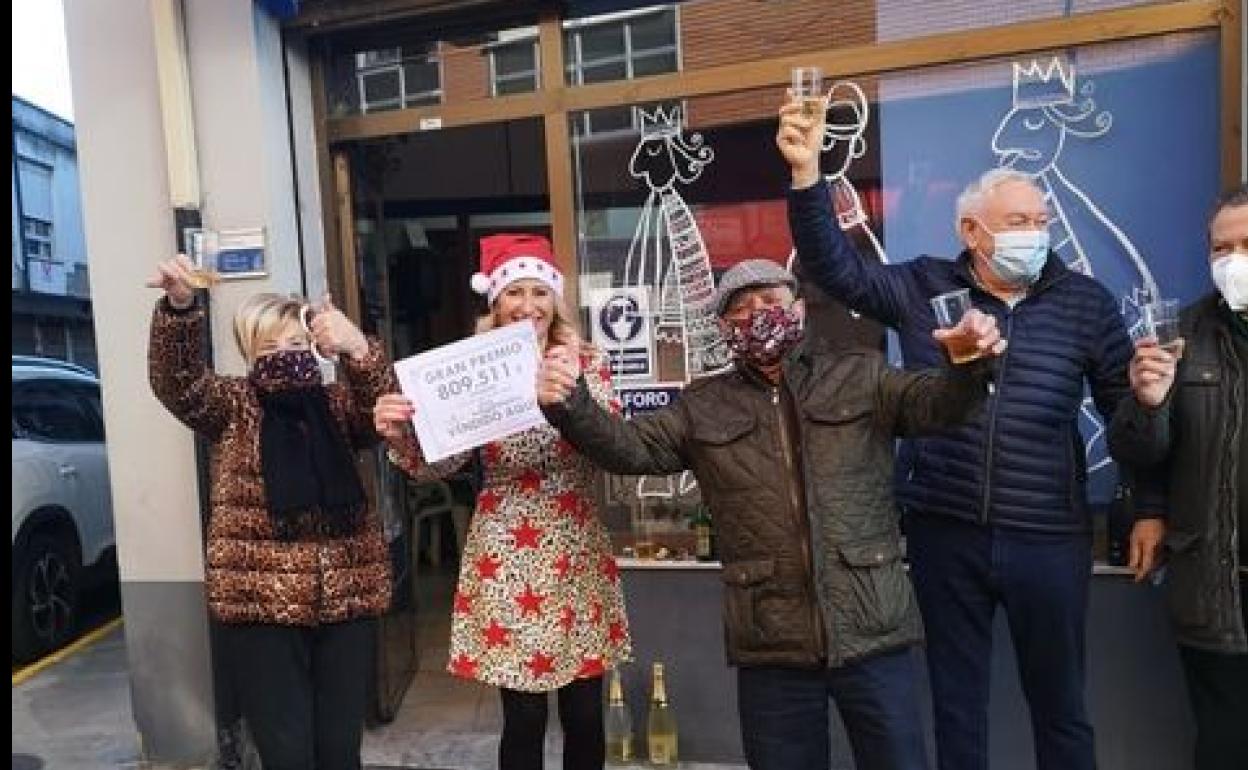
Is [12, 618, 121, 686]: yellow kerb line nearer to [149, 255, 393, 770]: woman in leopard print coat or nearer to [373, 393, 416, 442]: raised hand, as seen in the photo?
[149, 255, 393, 770]: woman in leopard print coat

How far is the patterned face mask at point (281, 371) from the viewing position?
2602 mm

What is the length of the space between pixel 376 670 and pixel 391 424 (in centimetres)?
211

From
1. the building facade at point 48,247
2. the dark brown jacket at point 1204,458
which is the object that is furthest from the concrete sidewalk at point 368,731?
the building facade at point 48,247

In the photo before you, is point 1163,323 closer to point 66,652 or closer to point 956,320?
point 956,320

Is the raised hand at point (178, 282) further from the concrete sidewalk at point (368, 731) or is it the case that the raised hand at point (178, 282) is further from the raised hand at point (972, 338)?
the concrete sidewalk at point (368, 731)

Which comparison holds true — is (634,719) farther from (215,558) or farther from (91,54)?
(91,54)

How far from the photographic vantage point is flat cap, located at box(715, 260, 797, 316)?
7.57ft

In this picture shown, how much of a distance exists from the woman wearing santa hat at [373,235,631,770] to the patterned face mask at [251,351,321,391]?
29 centimetres

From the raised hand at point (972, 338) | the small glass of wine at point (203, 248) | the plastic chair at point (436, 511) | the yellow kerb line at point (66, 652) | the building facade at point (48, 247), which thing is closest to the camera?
the raised hand at point (972, 338)

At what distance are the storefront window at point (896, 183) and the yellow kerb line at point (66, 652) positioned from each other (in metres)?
3.84

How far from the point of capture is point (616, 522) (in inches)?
161

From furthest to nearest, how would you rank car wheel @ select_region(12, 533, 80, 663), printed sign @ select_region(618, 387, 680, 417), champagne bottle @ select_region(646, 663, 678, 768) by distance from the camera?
car wheel @ select_region(12, 533, 80, 663) → printed sign @ select_region(618, 387, 680, 417) → champagne bottle @ select_region(646, 663, 678, 768)

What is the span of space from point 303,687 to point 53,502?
4.58 meters

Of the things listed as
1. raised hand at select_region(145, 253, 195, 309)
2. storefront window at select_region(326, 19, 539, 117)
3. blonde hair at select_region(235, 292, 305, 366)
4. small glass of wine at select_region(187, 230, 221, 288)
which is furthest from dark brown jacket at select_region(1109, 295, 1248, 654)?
small glass of wine at select_region(187, 230, 221, 288)
